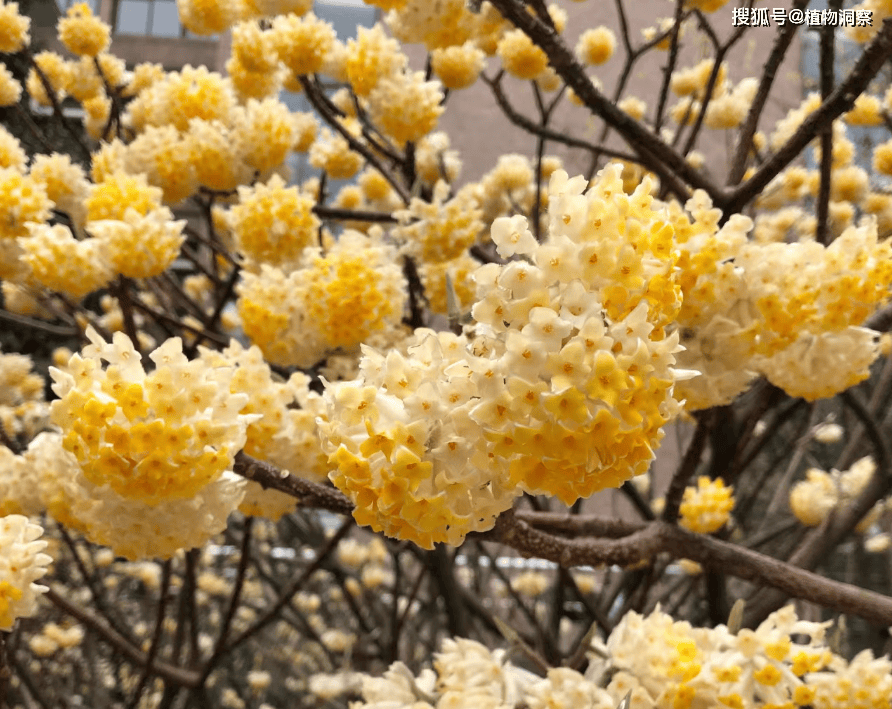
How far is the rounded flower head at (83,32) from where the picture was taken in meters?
1.47

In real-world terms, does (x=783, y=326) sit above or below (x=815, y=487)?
below

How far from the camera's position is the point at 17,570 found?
2.01 ft

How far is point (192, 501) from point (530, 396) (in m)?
0.36

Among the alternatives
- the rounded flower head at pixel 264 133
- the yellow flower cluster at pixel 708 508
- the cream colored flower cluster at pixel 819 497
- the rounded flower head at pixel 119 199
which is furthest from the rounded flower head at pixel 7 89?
the cream colored flower cluster at pixel 819 497

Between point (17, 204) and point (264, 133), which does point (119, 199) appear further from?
point (264, 133)

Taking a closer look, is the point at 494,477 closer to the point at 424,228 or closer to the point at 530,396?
the point at 530,396

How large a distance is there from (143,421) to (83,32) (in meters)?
1.26

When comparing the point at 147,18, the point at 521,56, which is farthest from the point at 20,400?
the point at 147,18

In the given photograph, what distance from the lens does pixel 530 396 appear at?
391mm

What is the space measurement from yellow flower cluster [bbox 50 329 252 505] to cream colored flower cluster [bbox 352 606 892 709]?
1.31 feet

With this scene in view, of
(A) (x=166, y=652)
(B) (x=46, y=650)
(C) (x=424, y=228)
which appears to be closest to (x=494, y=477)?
(C) (x=424, y=228)

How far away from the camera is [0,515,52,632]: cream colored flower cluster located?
595mm

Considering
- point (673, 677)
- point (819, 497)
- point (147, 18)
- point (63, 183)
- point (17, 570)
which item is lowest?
point (673, 677)

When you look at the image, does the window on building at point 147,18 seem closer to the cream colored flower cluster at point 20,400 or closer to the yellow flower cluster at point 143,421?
the cream colored flower cluster at point 20,400
